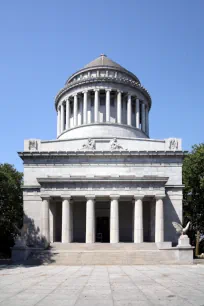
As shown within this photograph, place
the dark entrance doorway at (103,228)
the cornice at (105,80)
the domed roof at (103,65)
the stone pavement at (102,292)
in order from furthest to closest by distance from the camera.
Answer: the domed roof at (103,65) < the cornice at (105,80) < the dark entrance doorway at (103,228) < the stone pavement at (102,292)

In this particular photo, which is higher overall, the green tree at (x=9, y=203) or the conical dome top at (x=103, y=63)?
the conical dome top at (x=103, y=63)

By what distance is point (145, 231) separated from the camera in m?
41.3

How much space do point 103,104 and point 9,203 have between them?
2223cm

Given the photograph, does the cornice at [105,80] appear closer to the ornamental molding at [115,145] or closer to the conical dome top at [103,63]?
the conical dome top at [103,63]

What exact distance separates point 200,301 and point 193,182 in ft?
121

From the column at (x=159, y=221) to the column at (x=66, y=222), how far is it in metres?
9.77

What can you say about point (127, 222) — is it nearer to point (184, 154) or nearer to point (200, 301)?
point (184, 154)

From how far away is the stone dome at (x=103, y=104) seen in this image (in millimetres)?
52281

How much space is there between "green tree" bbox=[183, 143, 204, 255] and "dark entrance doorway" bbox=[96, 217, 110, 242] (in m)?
13.4

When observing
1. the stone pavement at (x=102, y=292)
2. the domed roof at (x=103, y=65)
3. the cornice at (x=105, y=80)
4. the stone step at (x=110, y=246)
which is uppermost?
the domed roof at (x=103, y=65)

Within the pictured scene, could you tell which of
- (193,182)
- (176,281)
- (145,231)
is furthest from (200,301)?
(193,182)

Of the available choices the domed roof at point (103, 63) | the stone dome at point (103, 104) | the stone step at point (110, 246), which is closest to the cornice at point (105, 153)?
Result: the stone dome at point (103, 104)

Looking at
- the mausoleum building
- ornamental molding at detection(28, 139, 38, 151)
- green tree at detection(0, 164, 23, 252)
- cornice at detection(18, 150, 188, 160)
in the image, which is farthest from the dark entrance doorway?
ornamental molding at detection(28, 139, 38, 151)

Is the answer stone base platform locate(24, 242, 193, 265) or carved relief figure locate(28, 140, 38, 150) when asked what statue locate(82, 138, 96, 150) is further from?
stone base platform locate(24, 242, 193, 265)
